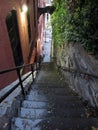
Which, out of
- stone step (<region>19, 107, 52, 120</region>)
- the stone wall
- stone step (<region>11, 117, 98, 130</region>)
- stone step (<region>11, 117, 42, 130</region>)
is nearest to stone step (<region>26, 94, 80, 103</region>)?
the stone wall

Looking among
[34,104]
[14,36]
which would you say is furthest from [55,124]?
[14,36]

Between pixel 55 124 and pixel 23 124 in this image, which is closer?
pixel 23 124

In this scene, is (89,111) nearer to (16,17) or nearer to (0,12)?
(0,12)

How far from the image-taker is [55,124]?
11.0ft

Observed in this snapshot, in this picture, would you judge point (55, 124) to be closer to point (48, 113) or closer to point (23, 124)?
point (23, 124)

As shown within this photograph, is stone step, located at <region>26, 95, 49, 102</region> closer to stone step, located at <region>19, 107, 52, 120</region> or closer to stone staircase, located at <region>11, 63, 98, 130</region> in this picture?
stone staircase, located at <region>11, 63, 98, 130</region>

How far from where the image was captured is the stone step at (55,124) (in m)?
3.21

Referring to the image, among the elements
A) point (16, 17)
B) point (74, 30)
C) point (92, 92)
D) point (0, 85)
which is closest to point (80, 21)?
point (74, 30)

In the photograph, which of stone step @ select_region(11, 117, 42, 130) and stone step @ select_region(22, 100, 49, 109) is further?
stone step @ select_region(22, 100, 49, 109)

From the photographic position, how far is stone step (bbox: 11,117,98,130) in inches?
126

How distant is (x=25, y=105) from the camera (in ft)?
14.2

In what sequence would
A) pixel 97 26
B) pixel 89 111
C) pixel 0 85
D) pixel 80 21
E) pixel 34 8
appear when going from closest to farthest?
pixel 89 111, pixel 97 26, pixel 80 21, pixel 0 85, pixel 34 8

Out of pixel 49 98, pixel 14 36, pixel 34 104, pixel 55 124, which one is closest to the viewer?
pixel 55 124

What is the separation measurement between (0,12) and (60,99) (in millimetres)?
3031
